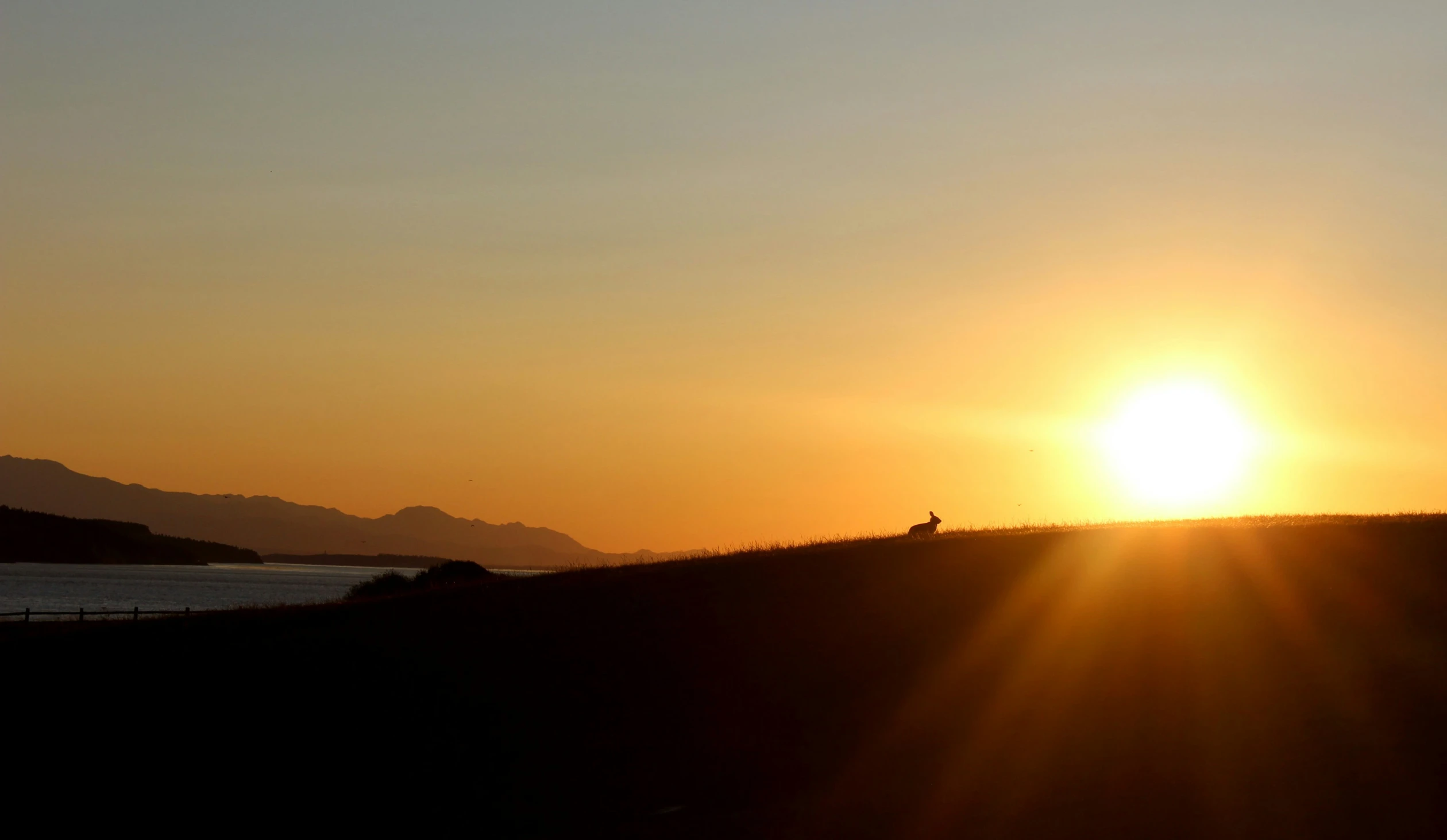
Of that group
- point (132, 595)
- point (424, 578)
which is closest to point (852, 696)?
point (424, 578)

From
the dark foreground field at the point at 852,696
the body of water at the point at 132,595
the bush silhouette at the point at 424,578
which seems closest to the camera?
the dark foreground field at the point at 852,696

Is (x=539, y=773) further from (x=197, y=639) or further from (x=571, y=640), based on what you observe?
(x=197, y=639)

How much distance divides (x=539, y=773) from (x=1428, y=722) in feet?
47.6

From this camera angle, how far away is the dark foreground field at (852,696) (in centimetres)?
1884

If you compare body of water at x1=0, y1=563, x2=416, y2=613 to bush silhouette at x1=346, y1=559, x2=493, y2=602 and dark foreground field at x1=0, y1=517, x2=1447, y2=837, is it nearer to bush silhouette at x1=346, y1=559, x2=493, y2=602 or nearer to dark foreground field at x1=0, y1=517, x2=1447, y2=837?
bush silhouette at x1=346, y1=559, x2=493, y2=602

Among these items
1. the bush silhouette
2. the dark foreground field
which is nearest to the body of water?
the bush silhouette

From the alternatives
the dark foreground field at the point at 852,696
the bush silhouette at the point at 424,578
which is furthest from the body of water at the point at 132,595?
the dark foreground field at the point at 852,696

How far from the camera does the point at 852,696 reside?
2419 cm

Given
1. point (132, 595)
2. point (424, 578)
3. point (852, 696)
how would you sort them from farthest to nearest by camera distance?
point (132, 595) < point (424, 578) < point (852, 696)

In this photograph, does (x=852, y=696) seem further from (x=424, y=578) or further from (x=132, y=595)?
(x=132, y=595)

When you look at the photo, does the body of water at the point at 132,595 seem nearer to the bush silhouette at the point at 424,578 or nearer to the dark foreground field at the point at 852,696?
the bush silhouette at the point at 424,578

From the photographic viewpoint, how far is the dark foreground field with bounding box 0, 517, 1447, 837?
1884 cm

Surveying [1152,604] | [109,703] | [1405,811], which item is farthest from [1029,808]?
[109,703]

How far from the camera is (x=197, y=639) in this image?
32.5 metres
